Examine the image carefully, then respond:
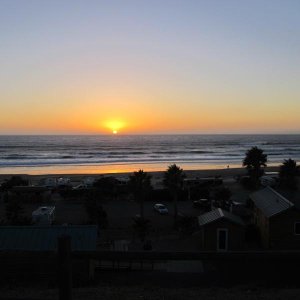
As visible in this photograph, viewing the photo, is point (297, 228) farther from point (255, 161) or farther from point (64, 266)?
point (255, 161)

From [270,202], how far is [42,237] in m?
12.8

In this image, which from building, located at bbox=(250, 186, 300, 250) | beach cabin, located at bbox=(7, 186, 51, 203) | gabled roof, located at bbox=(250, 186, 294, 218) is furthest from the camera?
beach cabin, located at bbox=(7, 186, 51, 203)

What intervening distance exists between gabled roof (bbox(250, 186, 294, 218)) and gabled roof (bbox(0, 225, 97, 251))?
963 centimetres

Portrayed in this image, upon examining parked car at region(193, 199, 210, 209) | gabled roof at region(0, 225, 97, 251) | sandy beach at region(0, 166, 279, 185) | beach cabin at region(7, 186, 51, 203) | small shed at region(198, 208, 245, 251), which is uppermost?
gabled roof at region(0, 225, 97, 251)

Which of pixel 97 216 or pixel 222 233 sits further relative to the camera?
pixel 97 216

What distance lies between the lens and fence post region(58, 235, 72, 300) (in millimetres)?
4715

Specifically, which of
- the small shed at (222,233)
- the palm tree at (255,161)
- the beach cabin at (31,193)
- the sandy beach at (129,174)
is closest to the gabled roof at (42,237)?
the small shed at (222,233)

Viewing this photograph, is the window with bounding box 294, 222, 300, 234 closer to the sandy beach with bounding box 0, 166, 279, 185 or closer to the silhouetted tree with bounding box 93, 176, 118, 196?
the silhouetted tree with bounding box 93, 176, 118, 196

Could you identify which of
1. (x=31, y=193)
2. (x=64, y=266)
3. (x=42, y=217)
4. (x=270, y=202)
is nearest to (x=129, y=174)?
(x=31, y=193)

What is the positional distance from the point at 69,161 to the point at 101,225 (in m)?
61.3

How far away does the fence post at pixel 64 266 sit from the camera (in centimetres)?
471

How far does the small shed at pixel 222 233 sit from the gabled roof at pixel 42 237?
7.07 m

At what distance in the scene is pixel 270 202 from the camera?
22.9m

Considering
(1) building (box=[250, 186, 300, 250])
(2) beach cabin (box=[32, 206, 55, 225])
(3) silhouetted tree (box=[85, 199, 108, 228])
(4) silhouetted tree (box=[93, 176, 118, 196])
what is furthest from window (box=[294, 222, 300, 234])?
(4) silhouetted tree (box=[93, 176, 118, 196])
